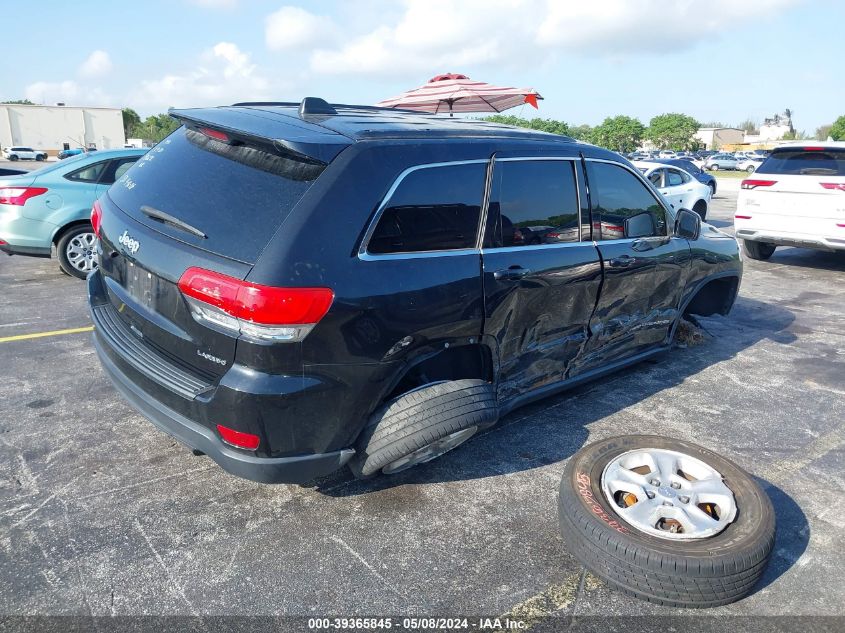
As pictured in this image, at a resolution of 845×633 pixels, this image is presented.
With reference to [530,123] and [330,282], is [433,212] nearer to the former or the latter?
[330,282]

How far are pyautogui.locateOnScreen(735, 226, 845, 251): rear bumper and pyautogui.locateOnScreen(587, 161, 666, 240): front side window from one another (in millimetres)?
5244

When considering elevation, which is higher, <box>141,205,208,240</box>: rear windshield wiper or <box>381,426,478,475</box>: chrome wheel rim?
<box>141,205,208,240</box>: rear windshield wiper

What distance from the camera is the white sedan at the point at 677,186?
11461 mm

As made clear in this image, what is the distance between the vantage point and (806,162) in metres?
8.48

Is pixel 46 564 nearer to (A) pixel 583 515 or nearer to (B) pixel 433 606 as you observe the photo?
(B) pixel 433 606

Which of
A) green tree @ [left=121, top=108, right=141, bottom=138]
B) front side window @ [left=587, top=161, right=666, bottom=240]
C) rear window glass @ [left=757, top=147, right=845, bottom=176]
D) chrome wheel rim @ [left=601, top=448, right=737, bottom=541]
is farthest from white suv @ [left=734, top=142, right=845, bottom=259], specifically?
green tree @ [left=121, top=108, right=141, bottom=138]

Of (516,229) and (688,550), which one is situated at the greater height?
(516,229)

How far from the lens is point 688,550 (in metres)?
2.41

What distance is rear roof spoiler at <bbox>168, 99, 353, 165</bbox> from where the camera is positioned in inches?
102

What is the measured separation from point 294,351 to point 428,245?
0.83 m

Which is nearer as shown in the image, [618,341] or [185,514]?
[185,514]

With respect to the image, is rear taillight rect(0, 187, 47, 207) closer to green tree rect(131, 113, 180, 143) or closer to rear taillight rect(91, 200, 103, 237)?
rear taillight rect(91, 200, 103, 237)

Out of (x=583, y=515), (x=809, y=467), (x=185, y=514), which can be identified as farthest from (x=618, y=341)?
(x=185, y=514)

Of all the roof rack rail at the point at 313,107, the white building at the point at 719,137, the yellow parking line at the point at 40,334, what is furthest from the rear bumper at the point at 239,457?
the white building at the point at 719,137
